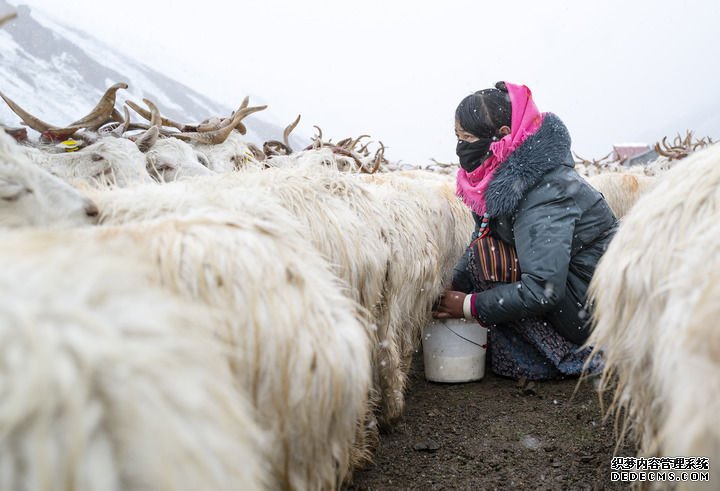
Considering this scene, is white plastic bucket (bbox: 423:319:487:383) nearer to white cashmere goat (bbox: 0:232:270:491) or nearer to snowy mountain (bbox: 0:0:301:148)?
white cashmere goat (bbox: 0:232:270:491)

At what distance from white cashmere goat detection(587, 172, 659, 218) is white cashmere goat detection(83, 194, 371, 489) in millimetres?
6207

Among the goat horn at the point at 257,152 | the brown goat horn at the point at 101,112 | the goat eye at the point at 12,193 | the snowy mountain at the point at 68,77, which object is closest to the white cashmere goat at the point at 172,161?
the brown goat horn at the point at 101,112

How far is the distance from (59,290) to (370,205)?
5.96 feet

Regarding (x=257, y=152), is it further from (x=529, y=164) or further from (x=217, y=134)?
(x=529, y=164)

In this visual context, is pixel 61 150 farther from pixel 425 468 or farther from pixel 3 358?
pixel 3 358

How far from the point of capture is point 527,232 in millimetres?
2902

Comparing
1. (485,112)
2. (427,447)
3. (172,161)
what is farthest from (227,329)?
(172,161)

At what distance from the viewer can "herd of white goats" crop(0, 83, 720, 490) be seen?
753mm

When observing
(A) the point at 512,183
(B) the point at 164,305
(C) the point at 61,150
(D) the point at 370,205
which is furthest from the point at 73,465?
(C) the point at 61,150

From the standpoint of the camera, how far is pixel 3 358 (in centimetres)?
75

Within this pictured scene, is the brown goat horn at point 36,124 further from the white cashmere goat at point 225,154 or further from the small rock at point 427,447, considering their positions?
the small rock at point 427,447

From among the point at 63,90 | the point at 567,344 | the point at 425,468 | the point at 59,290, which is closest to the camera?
the point at 59,290

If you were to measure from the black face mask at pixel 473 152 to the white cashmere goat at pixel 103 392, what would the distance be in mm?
2523

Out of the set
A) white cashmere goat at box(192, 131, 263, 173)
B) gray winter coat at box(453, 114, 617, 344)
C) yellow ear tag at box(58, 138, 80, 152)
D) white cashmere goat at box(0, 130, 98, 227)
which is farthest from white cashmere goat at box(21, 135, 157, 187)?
gray winter coat at box(453, 114, 617, 344)
